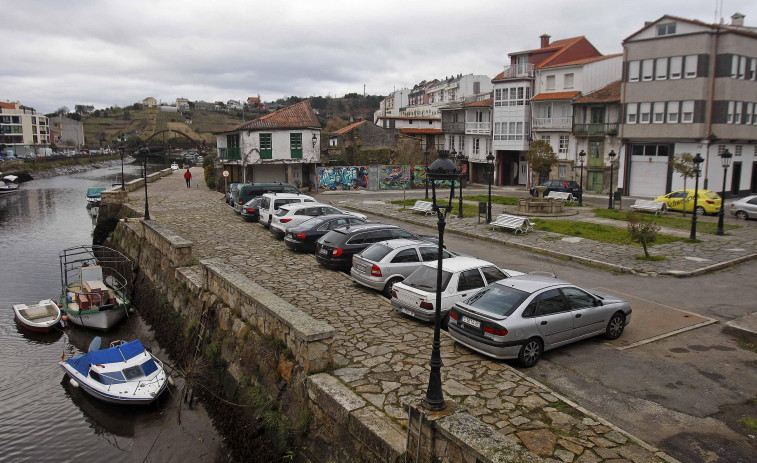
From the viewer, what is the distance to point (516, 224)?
24344 millimetres

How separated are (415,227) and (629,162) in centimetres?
2239

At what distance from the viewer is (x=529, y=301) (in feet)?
32.7

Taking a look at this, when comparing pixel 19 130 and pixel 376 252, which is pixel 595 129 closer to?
pixel 376 252

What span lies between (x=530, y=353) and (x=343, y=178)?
123ft

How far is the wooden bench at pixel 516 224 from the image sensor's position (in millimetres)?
24344

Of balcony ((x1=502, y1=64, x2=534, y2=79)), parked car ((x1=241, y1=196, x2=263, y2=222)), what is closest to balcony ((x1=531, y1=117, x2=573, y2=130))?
balcony ((x1=502, y1=64, x2=534, y2=79))

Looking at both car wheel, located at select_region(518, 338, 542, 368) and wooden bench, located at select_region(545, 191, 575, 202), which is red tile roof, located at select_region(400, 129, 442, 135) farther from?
car wheel, located at select_region(518, 338, 542, 368)

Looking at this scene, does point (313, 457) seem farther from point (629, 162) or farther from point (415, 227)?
point (629, 162)

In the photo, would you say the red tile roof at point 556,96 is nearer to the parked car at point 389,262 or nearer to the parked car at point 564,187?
the parked car at point 564,187

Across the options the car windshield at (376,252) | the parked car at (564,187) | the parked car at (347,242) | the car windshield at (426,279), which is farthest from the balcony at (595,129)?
the car windshield at (426,279)

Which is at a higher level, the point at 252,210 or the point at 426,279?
the point at 252,210

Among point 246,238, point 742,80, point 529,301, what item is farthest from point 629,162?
point 529,301

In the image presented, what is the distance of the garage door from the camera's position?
43.7 m

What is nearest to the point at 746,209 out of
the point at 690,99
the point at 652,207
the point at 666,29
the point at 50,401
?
the point at 652,207
